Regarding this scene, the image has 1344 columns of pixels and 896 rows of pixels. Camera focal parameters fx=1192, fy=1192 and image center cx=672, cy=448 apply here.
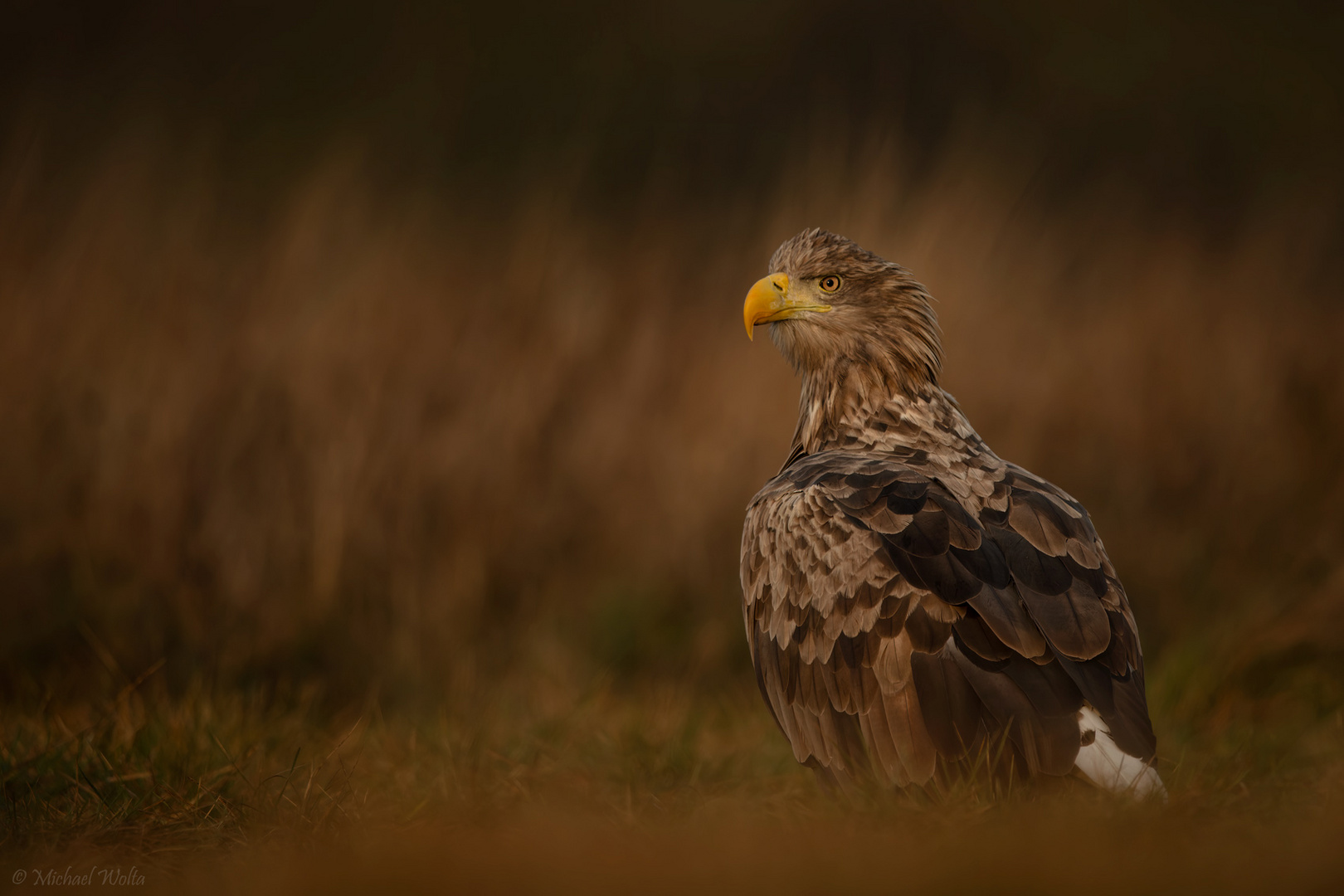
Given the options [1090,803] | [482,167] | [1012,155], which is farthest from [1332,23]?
[1090,803]

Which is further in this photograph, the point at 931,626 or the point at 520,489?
the point at 520,489

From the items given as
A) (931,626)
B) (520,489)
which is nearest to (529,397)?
(520,489)

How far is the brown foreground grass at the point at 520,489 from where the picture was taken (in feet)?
12.1

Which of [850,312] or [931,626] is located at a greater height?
[850,312]

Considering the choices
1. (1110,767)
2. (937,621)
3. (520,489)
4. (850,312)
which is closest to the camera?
(1110,767)

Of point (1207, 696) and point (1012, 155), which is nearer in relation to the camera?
point (1207, 696)

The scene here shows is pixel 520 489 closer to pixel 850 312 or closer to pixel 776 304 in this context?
pixel 776 304

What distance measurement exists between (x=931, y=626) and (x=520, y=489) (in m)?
2.94

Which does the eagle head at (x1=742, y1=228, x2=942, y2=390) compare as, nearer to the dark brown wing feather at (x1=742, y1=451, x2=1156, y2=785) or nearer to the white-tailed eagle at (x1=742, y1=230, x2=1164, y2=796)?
the white-tailed eagle at (x1=742, y1=230, x2=1164, y2=796)

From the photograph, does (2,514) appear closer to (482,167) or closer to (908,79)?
(482,167)

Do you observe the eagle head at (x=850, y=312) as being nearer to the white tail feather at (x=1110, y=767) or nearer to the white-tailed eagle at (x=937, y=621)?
the white-tailed eagle at (x=937, y=621)

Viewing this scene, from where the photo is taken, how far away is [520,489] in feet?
19.2

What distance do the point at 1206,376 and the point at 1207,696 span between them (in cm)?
207

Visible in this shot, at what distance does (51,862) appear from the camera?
2.92 metres
